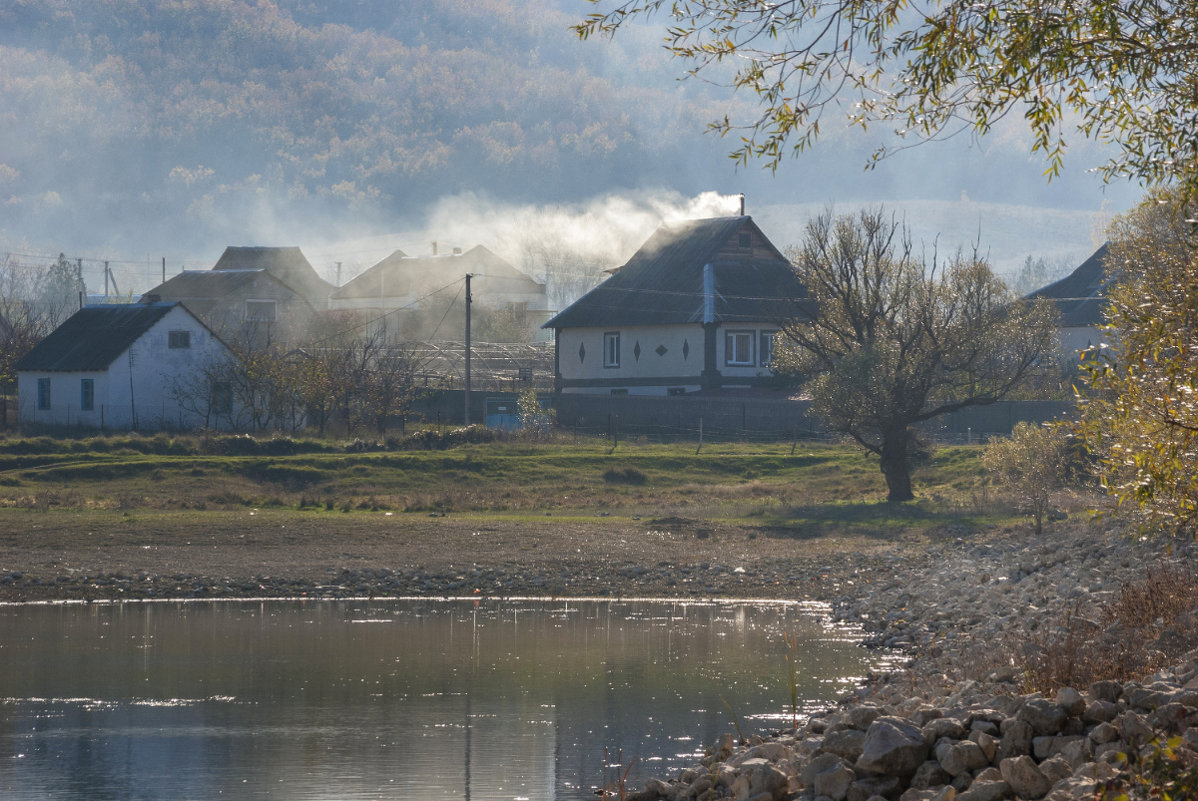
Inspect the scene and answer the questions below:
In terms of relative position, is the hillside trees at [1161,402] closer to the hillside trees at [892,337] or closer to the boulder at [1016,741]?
the boulder at [1016,741]

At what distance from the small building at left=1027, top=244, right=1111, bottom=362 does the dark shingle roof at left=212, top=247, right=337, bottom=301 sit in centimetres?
7563

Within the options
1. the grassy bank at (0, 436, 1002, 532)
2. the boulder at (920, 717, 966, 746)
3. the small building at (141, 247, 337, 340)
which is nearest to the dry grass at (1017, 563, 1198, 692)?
the boulder at (920, 717, 966, 746)

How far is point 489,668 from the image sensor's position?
A: 20.3 m

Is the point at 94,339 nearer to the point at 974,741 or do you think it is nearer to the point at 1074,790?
the point at 974,741

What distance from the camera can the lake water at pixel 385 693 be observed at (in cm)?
1405

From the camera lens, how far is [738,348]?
227 feet

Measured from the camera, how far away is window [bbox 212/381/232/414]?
6316 cm

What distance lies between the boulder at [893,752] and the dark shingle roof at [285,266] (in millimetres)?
127316

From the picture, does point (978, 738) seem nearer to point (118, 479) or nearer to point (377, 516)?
point (377, 516)

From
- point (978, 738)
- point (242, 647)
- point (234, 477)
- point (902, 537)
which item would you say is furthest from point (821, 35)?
point (234, 477)

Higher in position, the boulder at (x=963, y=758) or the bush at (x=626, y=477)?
the boulder at (x=963, y=758)

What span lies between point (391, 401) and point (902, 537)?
3422 cm

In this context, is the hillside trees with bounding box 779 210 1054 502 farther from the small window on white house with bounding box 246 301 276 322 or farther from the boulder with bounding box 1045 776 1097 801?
the small window on white house with bounding box 246 301 276 322

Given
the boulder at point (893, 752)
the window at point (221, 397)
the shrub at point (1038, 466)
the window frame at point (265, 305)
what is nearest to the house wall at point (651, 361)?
the window at point (221, 397)
